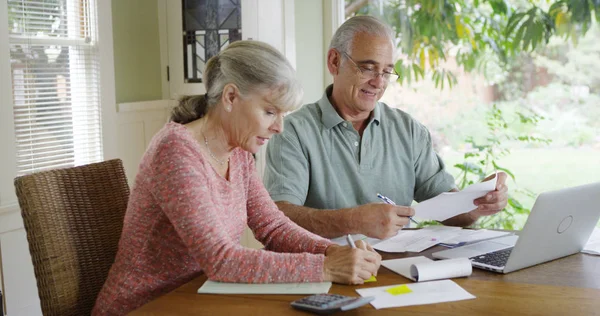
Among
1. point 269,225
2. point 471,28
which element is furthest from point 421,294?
point 471,28

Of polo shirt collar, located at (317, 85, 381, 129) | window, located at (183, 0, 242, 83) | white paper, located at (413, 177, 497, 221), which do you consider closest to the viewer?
white paper, located at (413, 177, 497, 221)

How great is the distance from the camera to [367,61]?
2.48 metres

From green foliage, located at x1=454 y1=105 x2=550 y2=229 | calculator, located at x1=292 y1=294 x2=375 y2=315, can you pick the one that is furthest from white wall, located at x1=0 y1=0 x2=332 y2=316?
calculator, located at x1=292 y1=294 x2=375 y2=315

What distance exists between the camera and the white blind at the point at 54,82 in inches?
125

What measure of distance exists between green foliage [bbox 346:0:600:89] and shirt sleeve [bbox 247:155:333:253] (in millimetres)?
1945

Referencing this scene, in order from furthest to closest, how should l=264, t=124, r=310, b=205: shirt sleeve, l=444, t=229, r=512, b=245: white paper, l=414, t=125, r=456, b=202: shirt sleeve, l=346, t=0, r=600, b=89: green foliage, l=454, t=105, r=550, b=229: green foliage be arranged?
l=454, t=105, r=550, b=229: green foliage < l=346, t=0, r=600, b=89: green foliage < l=414, t=125, r=456, b=202: shirt sleeve < l=264, t=124, r=310, b=205: shirt sleeve < l=444, t=229, r=512, b=245: white paper

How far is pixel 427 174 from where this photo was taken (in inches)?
104

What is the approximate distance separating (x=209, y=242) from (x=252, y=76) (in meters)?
0.42

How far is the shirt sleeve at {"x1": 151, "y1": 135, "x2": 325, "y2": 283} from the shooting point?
1.63m

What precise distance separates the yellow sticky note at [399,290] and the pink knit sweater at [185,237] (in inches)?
6.6

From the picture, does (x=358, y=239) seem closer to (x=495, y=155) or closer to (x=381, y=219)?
(x=381, y=219)

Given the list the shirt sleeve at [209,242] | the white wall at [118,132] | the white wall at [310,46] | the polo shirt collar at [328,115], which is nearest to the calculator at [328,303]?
the shirt sleeve at [209,242]

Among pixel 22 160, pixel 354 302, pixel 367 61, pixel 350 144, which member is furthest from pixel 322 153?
pixel 22 160

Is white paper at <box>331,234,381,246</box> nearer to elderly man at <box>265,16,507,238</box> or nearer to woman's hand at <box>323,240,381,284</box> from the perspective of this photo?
elderly man at <box>265,16,507,238</box>
